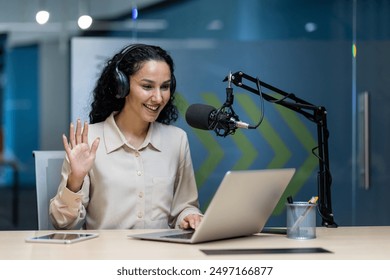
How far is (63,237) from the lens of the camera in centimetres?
230

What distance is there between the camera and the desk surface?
6.35 ft

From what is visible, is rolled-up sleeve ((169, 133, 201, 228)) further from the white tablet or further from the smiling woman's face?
the white tablet

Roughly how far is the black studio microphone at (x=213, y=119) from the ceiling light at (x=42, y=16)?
105 inches

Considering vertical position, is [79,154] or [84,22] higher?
[84,22]

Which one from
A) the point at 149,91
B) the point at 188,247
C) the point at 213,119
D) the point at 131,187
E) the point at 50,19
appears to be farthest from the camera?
the point at 50,19

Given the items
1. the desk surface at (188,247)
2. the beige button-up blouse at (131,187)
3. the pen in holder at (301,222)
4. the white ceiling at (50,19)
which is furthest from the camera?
the white ceiling at (50,19)

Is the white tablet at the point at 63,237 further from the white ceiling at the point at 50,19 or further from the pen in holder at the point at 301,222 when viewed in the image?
the white ceiling at the point at 50,19

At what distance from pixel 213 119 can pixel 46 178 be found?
90 centimetres

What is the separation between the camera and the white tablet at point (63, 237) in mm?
2215

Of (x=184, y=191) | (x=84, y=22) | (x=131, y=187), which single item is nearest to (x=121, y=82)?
(x=131, y=187)

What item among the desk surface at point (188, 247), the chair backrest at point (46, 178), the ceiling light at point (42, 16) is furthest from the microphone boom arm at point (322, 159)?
the ceiling light at point (42, 16)

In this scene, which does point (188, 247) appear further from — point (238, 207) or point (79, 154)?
point (79, 154)

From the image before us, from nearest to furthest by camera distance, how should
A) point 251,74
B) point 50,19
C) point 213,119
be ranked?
point 213,119
point 50,19
point 251,74

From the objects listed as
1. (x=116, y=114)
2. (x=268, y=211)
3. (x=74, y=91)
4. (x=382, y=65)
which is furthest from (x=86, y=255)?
(x=382, y=65)
